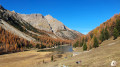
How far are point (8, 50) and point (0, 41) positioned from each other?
25.4 meters

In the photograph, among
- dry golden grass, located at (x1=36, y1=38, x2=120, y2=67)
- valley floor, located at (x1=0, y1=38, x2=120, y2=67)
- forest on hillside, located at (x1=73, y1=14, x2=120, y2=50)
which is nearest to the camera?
dry golden grass, located at (x1=36, y1=38, x2=120, y2=67)

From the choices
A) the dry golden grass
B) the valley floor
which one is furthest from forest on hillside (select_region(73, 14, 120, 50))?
the dry golden grass

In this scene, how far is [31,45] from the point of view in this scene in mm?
171625

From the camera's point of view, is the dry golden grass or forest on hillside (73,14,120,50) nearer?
the dry golden grass

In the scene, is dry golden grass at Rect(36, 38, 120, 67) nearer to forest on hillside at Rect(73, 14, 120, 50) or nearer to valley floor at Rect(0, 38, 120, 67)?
valley floor at Rect(0, 38, 120, 67)

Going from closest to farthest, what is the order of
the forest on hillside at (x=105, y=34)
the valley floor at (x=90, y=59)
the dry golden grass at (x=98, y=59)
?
the dry golden grass at (x=98, y=59)
the valley floor at (x=90, y=59)
the forest on hillside at (x=105, y=34)

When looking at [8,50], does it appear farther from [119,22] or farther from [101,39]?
[119,22]

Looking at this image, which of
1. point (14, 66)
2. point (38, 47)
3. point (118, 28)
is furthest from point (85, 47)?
point (38, 47)

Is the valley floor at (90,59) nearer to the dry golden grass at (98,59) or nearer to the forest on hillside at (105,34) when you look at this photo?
the dry golden grass at (98,59)

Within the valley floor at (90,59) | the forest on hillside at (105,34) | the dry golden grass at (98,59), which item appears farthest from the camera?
the forest on hillside at (105,34)

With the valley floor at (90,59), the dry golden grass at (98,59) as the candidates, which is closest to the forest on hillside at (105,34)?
the valley floor at (90,59)

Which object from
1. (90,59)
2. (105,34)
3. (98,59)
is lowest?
(90,59)

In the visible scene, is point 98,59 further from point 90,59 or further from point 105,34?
point 105,34

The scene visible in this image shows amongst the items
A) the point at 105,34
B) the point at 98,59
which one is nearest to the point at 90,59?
the point at 98,59
